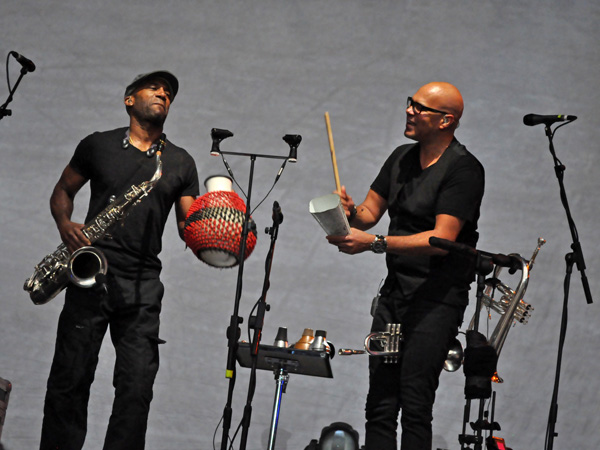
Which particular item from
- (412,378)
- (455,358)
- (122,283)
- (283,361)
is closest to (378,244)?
(412,378)

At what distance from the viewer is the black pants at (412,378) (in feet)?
9.17

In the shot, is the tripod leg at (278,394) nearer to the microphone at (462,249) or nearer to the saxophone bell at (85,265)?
the saxophone bell at (85,265)

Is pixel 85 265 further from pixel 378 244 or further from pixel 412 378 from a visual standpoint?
pixel 412 378

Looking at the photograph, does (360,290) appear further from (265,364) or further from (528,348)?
(265,364)

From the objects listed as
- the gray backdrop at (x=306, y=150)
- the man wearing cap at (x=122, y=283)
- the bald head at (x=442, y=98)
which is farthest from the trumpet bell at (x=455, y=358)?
the man wearing cap at (x=122, y=283)

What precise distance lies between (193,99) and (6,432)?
104 inches

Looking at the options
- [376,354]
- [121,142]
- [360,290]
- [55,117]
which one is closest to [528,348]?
[360,290]

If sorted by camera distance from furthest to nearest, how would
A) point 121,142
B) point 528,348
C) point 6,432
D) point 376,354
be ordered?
1. point 528,348
2. point 6,432
3. point 121,142
4. point 376,354

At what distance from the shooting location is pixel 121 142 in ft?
11.8

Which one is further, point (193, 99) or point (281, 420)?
point (193, 99)

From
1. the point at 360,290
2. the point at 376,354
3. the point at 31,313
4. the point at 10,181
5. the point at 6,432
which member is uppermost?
the point at 10,181

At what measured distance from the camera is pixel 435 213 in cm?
302

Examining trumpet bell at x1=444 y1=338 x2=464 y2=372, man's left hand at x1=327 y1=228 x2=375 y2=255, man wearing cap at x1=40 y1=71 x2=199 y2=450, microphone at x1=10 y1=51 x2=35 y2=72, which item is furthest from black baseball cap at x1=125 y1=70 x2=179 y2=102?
trumpet bell at x1=444 y1=338 x2=464 y2=372

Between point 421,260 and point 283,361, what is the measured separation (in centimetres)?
99
